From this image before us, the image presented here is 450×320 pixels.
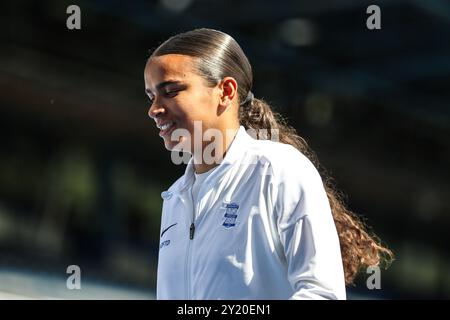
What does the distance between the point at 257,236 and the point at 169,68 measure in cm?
48

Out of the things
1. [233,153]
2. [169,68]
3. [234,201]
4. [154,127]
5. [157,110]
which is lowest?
[234,201]

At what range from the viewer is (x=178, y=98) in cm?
181

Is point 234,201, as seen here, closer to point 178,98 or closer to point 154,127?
point 178,98

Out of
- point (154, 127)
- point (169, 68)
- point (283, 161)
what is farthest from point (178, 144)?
point (154, 127)

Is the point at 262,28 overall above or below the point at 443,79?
above

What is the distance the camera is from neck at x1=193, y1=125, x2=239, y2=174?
1853mm

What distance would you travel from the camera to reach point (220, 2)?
583cm

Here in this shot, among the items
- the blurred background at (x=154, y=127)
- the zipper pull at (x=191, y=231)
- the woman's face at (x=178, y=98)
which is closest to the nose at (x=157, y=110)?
Answer: the woman's face at (x=178, y=98)

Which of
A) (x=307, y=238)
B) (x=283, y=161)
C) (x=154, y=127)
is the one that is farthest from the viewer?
(x=154, y=127)

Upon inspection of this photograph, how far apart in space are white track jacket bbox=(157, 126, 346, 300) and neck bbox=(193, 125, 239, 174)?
0.15ft

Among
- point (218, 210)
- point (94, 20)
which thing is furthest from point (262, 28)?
point (218, 210)
